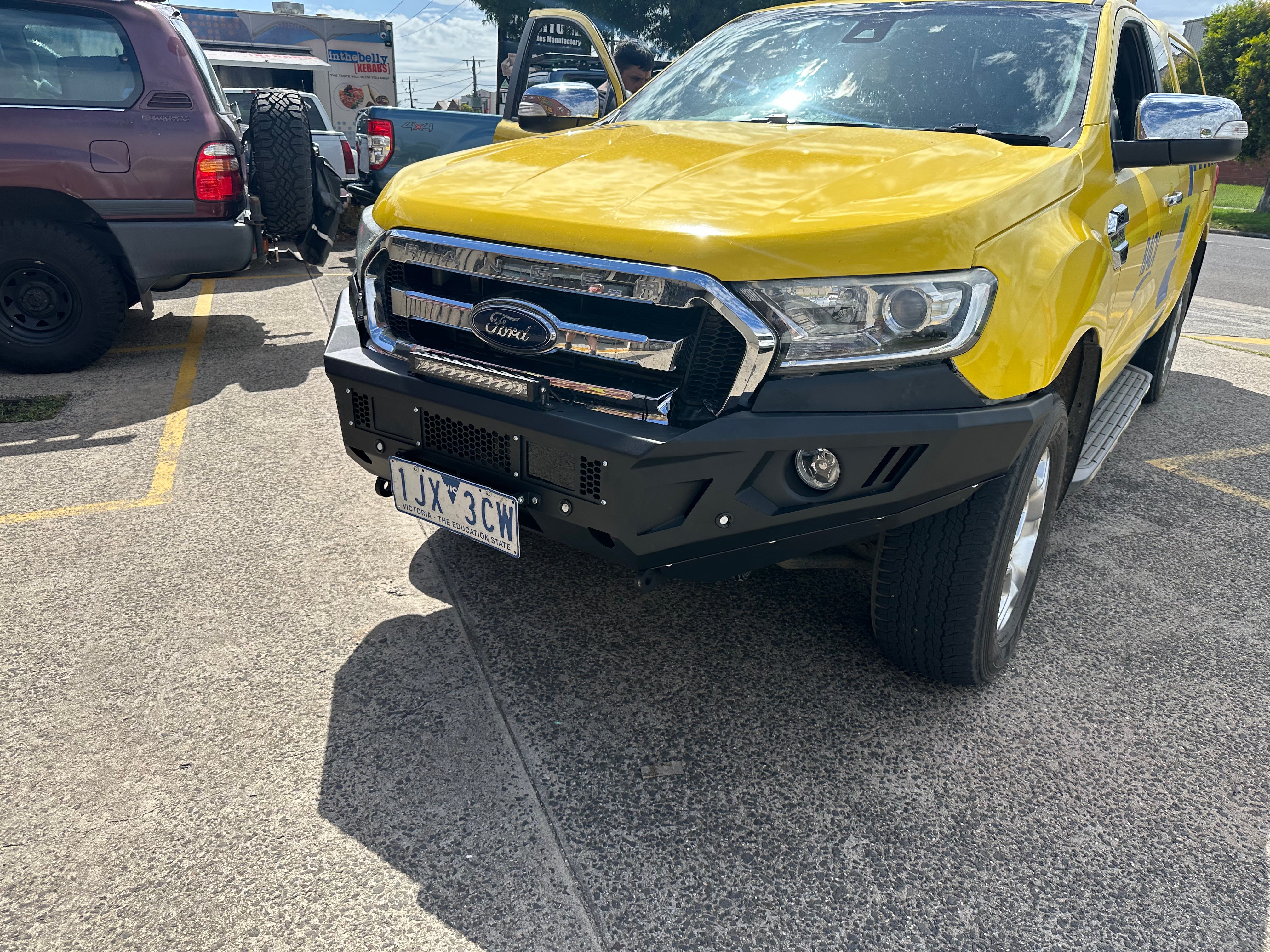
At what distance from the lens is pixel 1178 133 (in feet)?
9.39

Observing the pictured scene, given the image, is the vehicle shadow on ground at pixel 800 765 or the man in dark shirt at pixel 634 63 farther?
the man in dark shirt at pixel 634 63

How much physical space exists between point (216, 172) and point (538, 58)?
3248 millimetres

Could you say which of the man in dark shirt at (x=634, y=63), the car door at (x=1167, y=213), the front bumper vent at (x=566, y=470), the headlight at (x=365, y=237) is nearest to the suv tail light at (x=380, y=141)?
the man in dark shirt at (x=634, y=63)

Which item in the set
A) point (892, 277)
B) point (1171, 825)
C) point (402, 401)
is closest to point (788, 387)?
point (892, 277)

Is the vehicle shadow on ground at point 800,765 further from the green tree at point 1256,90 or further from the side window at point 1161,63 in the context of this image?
the green tree at point 1256,90

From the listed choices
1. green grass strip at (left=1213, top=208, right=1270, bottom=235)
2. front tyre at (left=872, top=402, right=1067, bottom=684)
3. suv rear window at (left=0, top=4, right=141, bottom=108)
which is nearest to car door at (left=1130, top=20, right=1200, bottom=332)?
front tyre at (left=872, top=402, right=1067, bottom=684)

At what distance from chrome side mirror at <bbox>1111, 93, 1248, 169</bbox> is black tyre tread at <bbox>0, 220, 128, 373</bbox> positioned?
5.18 m

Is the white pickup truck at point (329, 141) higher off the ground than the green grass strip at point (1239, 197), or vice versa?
the white pickup truck at point (329, 141)

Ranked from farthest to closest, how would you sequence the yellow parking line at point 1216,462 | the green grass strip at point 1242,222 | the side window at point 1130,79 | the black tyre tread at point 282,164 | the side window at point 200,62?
the green grass strip at point 1242,222, the black tyre tread at point 282,164, the side window at point 200,62, the yellow parking line at point 1216,462, the side window at point 1130,79

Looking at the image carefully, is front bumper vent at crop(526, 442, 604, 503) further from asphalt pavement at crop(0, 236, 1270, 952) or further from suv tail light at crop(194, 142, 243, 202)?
suv tail light at crop(194, 142, 243, 202)

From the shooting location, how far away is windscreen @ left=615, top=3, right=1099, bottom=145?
291 centimetres

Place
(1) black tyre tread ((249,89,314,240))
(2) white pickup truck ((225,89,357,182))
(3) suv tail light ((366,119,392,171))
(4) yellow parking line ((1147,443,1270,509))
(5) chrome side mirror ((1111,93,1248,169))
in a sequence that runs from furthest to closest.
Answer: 1. (2) white pickup truck ((225,89,357,182))
2. (3) suv tail light ((366,119,392,171))
3. (1) black tyre tread ((249,89,314,240))
4. (4) yellow parking line ((1147,443,1270,509))
5. (5) chrome side mirror ((1111,93,1248,169))

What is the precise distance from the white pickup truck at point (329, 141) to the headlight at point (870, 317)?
905 cm

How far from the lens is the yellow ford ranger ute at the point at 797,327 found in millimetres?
2059
